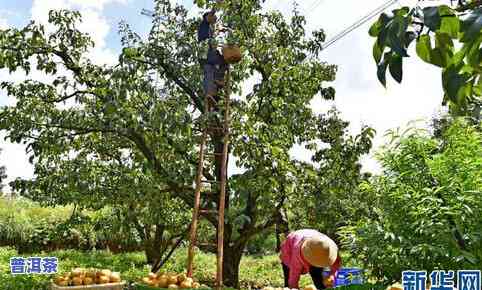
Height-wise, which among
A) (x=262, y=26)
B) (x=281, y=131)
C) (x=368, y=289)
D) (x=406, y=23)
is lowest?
(x=368, y=289)

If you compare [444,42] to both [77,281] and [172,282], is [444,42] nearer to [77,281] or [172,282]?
[172,282]

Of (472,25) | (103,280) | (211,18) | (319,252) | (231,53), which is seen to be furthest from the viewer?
(211,18)

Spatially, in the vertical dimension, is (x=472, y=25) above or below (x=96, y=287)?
above

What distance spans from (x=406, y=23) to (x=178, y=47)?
19.2 feet

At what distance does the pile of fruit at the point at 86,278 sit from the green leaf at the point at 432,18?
377 centimetres

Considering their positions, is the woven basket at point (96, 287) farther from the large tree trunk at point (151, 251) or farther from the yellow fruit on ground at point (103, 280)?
the large tree trunk at point (151, 251)

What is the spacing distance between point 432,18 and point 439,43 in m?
0.08

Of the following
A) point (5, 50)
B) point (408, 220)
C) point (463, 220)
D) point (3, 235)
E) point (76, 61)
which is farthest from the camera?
point (3, 235)

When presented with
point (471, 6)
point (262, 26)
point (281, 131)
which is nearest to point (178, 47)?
point (262, 26)

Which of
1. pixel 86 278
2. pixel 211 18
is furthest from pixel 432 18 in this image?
pixel 211 18

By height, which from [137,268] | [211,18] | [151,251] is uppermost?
[211,18]

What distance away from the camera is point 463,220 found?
3170 millimetres

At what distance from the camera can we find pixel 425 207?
3.26 meters

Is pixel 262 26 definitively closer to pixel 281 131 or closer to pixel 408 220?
pixel 281 131
